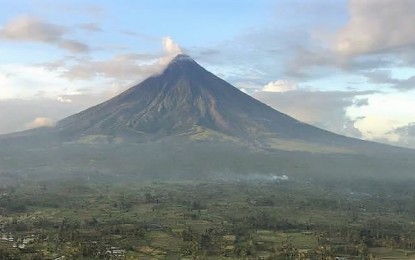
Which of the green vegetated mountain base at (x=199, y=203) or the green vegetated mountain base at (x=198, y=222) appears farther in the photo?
the green vegetated mountain base at (x=199, y=203)

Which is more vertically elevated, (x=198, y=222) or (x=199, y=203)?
(x=199, y=203)

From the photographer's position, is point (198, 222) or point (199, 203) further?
point (199, 203)

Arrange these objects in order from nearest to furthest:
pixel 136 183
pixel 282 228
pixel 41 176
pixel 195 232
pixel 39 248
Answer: pixel 39 248
pixel 195 232
pixel 282 228
pixel 136 183
pixel 41 176

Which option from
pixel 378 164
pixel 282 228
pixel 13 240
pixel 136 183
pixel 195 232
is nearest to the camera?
pixel 13 240

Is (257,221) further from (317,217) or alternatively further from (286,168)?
(286,168)

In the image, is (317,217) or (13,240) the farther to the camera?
(317,217)

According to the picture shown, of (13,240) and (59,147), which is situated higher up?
(59,147)

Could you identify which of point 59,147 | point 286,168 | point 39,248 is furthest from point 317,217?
point 59,147

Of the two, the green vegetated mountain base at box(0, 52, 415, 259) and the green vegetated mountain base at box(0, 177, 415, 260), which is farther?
the green vegetated mountain base at box(0, 52, 415, 259)
